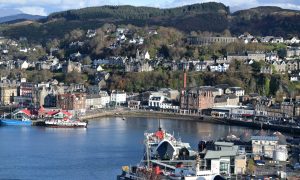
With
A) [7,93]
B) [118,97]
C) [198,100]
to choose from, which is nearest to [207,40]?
[118,97]

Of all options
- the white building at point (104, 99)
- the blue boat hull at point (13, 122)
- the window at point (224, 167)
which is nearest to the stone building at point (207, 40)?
the white building at point (104, 99)

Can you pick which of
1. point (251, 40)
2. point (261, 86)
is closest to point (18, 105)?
point (261, 86)

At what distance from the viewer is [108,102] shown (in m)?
21.7

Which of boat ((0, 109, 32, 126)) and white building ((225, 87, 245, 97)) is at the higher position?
white building ((225, 87, 245, 97))

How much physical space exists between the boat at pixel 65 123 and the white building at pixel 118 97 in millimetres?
4007

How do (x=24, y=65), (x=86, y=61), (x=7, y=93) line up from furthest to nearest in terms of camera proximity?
(x=86, y=61) < (x=24, y=65) < (x=7, y=93)

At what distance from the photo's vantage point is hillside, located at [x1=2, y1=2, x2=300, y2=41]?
34.4 m

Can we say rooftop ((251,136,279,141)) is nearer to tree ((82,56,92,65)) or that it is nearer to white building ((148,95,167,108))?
white building ((148,95,167,108))

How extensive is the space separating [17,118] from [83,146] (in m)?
5.06

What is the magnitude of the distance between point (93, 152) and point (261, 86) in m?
10.0

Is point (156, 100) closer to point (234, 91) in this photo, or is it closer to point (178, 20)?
point (234, 91)

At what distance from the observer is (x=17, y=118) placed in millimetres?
18562

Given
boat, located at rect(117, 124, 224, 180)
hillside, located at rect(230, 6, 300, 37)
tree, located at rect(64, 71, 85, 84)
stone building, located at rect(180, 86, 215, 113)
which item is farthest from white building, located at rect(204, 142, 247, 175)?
hillside, located at rect(230, 6, 300, 37)

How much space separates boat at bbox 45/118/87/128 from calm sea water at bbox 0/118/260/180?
262mm
